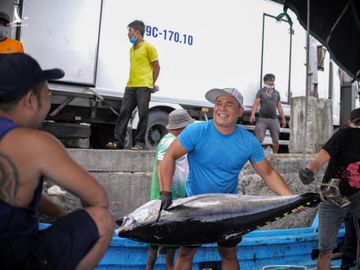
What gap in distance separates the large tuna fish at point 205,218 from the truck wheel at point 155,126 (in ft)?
14.7

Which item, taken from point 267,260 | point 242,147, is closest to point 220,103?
point 242,147

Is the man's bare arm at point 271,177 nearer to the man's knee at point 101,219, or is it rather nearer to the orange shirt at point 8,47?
the man's knee at point 101,219

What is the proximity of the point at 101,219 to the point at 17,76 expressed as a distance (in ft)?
2.36

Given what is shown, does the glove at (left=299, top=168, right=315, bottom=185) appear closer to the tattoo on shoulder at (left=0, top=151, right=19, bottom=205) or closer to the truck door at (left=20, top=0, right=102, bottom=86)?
the tattoo on shoulder at (left=0, top=151, right=19, bottom=205)

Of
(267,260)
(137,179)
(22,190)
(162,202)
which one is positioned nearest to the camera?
(22,190)

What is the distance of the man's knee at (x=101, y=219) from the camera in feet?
6.48

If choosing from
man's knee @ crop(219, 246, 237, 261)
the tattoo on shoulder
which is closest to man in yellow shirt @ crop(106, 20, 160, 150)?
man's knee @ crop(219, 246, 237, 261)

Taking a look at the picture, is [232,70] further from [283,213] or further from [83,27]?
[283,213]

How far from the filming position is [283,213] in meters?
3.03

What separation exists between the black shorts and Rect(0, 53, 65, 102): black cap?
0.59m

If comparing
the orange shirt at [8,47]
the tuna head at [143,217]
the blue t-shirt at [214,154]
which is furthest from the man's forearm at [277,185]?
the orange shirt at [8,47]

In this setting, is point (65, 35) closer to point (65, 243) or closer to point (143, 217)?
point (143, 217)

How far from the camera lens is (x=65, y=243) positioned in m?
1.87

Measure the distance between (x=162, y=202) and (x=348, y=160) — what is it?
202cm
